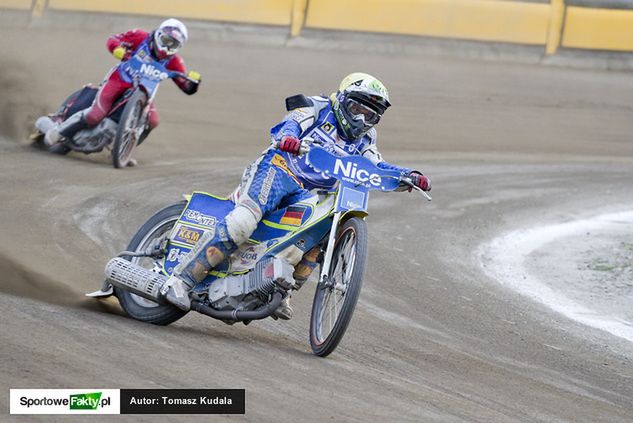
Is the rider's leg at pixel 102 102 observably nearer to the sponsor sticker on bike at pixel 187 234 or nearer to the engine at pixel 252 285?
the sponsor sticker on bike at pixel 187 234

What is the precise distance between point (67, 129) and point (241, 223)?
8.26 meters

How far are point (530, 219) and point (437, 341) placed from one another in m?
6.63

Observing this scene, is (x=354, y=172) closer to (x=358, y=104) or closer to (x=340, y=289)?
(x=358, y=104)

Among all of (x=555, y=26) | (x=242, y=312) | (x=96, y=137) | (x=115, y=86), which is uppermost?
(x=555, y=26)

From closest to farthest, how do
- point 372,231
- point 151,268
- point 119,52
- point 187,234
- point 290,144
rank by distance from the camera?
point 290,144, point 187,234, point 151,268, point 372,231, point 119,52

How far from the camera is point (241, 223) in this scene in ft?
25.8

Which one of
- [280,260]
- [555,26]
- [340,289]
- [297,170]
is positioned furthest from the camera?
[555,26]

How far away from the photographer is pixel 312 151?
772 centimetres

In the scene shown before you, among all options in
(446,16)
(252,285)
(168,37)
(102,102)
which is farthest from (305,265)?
(446,16)

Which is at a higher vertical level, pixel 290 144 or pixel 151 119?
pixel 151 119

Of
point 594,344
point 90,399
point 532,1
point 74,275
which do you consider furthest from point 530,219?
point 90,399

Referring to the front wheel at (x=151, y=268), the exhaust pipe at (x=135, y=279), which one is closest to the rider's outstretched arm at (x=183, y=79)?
the front wheel at (x=151, y=268)

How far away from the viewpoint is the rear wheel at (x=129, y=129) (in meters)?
15.1

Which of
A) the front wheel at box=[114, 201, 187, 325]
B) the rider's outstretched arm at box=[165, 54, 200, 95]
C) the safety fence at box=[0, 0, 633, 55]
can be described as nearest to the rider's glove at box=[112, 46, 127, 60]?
the rider's outstretched arm at box=[165, 54, 200, 95]
